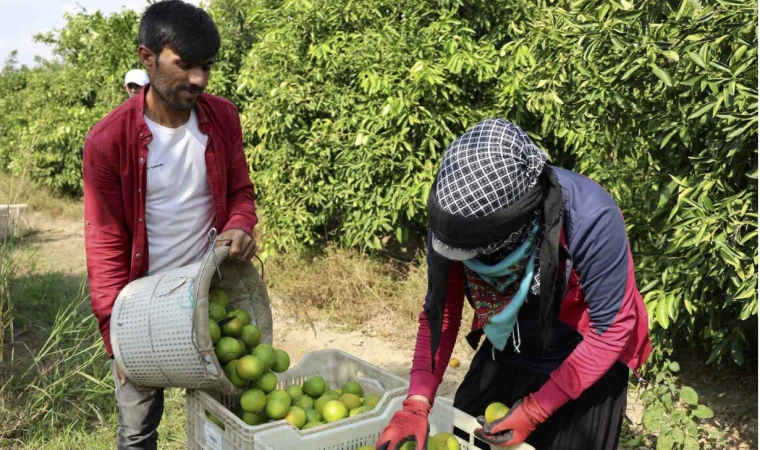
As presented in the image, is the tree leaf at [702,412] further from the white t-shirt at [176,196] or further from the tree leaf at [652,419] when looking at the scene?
the white t-shirt at [176,196]

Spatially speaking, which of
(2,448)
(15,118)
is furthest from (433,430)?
(15,118)

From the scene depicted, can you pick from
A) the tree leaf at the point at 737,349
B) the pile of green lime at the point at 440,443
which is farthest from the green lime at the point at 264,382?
the tree leaf at the point at 737,349

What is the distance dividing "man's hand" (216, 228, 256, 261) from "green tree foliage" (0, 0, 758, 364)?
1.77 meters

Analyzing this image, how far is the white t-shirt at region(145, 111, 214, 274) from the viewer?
8.14ft

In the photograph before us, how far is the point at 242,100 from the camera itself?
8.22 m

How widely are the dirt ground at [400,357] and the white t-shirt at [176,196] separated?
7.79 feet

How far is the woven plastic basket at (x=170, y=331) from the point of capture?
2.17 meters

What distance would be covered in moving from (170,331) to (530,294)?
1097 mm

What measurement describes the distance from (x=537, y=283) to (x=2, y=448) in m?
3.03

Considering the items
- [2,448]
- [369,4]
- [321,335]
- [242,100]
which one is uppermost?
[369,4]

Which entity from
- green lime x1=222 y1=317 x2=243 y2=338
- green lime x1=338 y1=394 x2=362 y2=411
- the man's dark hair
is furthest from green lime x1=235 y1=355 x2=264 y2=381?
the man's dark hair

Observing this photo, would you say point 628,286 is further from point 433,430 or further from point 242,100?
point 242,100

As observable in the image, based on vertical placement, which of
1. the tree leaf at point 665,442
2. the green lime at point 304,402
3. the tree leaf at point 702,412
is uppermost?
the green lime at point 304,402

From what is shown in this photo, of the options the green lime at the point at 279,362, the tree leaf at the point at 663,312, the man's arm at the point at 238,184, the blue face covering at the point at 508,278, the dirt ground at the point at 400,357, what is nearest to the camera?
the blue face covering at the point at 508,278
